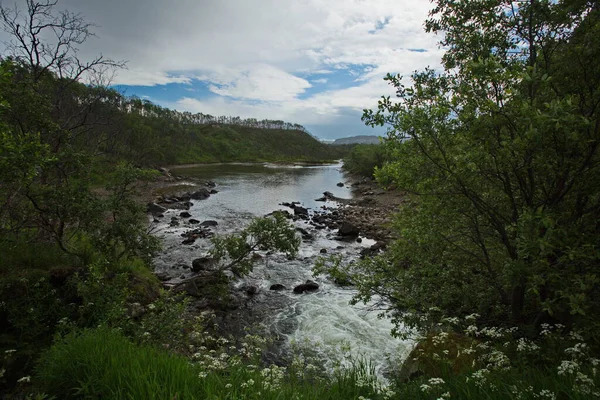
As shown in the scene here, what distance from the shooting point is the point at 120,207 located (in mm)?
9773

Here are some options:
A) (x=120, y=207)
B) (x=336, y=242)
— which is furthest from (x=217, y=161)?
(x=120, y=207)

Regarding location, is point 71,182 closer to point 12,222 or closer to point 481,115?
point 12,222

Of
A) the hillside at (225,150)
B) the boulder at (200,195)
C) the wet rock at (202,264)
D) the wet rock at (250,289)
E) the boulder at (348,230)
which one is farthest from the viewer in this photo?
the hillside at (225,150)

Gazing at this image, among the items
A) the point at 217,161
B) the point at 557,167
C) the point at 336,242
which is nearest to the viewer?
the point at 557,167

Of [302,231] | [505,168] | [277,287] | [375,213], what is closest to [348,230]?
[302,231]

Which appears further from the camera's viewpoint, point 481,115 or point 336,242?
point 336,242

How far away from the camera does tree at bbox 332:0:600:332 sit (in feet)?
12.7

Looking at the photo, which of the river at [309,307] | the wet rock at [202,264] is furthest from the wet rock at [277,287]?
the wet rock at [202,264]

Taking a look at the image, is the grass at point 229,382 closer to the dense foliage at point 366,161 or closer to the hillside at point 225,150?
the dense foliage at point 366,161

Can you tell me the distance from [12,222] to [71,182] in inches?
86.2

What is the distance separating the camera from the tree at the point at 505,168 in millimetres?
3859

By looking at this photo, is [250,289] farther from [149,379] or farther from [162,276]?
[149,379]

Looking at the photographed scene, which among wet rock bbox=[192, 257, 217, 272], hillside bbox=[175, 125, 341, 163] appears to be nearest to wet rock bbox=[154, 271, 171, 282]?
wet rock bbox=[192, 257, 217, 272]

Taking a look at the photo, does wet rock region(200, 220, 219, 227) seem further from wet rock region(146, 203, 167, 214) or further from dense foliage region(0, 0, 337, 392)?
dense foliage region(0, 0, 337, 392)
